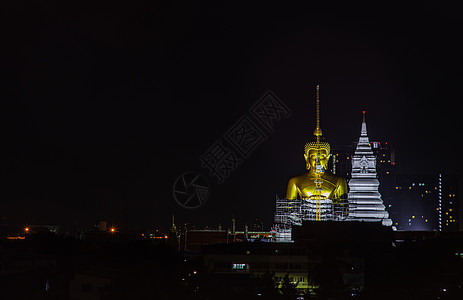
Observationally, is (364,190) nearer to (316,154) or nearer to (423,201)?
(316,154)

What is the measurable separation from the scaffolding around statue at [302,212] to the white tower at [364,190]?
219 centimetres

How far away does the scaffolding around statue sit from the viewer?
184 ft

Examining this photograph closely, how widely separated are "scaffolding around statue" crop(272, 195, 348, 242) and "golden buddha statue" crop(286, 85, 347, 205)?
0.49 metres

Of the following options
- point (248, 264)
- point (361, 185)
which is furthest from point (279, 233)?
point (248, 264)

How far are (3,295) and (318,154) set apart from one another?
3696cm

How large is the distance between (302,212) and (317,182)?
2.64 meters

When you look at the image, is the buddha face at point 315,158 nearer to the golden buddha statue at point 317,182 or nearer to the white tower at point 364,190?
the golden buddha statue at point 317,182

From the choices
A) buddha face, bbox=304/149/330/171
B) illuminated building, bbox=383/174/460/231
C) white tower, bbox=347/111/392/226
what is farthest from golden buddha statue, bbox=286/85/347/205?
illuminated building, bbox=383/174/460/231

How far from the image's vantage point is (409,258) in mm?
37625

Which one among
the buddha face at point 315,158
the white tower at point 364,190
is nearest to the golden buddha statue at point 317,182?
the buddha face at point 315,158

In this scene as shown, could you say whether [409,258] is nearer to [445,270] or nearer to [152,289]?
[445,270]

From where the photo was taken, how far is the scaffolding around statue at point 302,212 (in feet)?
184

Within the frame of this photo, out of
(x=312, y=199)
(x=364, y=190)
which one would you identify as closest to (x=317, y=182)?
(x=312, y=199)

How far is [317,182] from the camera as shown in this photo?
57.9 m
